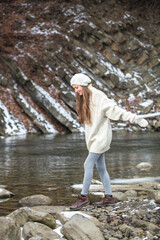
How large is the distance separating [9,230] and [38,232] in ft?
1.17

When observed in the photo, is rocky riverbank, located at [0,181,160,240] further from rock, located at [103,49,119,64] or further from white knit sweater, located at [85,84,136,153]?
rock, located at [103,49,119,64]

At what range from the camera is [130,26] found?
37.4m

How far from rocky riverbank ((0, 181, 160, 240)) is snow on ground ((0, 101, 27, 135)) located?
21043 mm

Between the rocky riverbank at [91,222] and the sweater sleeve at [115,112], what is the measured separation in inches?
51.9

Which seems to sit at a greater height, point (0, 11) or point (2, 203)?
point (2, 203)

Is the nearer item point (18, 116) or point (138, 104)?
point (18, 116)

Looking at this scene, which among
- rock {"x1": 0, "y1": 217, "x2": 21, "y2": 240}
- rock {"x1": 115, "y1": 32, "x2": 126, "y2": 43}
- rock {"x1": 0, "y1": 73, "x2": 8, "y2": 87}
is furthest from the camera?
rock {"x1": 115, "y1": 32, "x2": 126, "y2": 43}

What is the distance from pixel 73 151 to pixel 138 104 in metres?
17.3

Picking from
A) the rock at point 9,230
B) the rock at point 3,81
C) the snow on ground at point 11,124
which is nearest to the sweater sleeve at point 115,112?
the rock at point 9,230

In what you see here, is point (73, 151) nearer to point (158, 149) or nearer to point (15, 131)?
point (158, 149)

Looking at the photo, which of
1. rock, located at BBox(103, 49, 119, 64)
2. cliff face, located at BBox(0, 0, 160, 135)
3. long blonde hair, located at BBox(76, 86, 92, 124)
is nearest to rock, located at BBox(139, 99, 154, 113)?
cliff face, located at BBox(0, 0, 160, 135)

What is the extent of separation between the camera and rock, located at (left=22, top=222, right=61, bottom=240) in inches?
184

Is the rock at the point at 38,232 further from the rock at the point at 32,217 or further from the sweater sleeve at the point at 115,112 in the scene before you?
the sweater sleeve at the point at 115,112

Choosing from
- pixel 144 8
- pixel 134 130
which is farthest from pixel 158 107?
pixel 144 8
